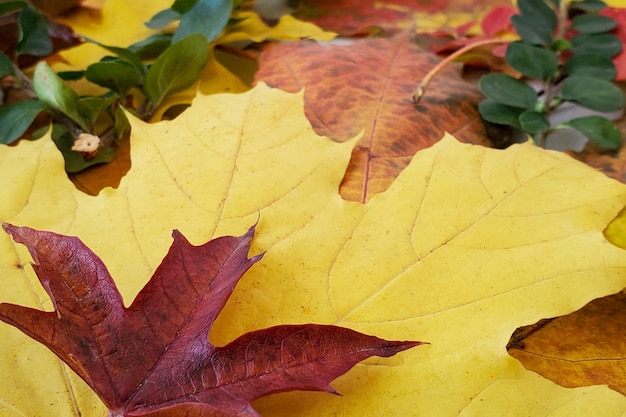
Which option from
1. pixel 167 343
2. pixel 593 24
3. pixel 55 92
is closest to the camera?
pixel 167 343

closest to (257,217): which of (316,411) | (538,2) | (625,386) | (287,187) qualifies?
(287,187)

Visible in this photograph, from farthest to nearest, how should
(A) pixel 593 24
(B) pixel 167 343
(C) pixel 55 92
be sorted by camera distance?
(A) pixel 593 24 → (C) pixel 55 92 → (B) pixel 167 343

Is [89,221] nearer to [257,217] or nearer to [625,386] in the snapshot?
[257,217]

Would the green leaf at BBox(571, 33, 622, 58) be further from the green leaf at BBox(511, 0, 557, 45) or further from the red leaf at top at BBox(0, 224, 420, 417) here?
the red leaf at top at BBox(0, 224, 420, 417)

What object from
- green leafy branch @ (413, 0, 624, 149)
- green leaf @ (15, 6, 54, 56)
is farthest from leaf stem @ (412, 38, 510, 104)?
green leaf @ (15, 6, 54, 56)

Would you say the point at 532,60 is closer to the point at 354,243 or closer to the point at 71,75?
the point at 354,243

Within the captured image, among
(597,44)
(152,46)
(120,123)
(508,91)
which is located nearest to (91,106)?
(120,123)

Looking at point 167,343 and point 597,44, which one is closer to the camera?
point 167,343
